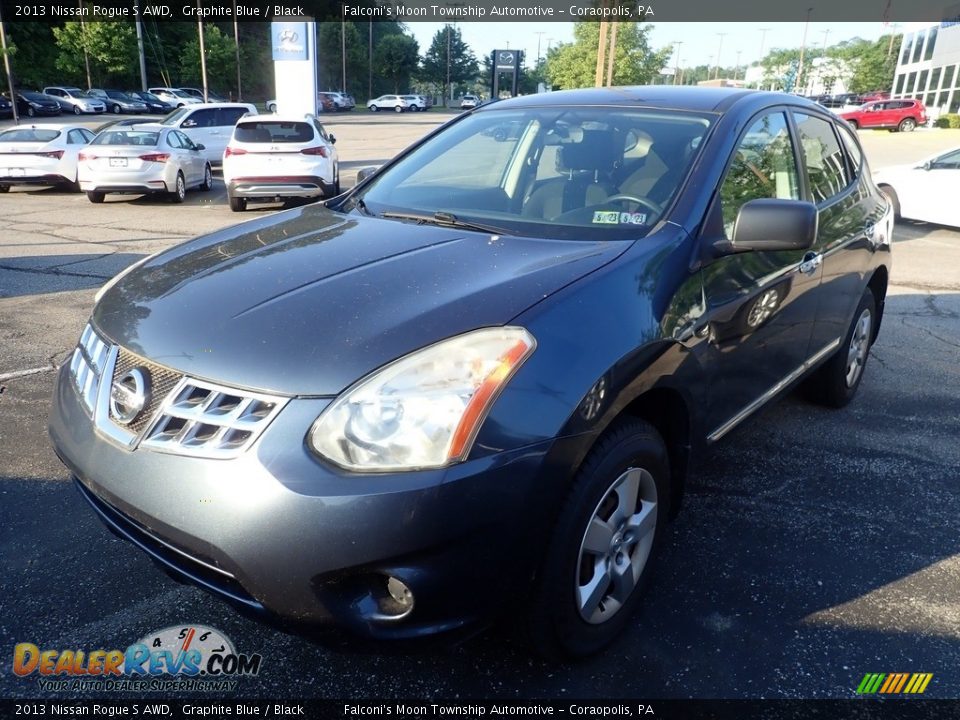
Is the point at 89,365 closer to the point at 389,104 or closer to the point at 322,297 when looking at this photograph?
the point at 322,297

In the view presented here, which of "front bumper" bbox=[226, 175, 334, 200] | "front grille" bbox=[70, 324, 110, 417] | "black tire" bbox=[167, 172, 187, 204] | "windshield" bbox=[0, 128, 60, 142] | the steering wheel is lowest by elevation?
"black tire" bbox=[167, 172, 187, 204]

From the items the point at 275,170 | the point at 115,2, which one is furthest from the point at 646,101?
the point at 115,2

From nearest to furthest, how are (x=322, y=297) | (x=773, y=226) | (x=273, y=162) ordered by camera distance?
(x=322, y=297)
(x=773, y=226)
(x=273, y=162)

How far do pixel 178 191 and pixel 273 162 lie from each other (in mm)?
2393

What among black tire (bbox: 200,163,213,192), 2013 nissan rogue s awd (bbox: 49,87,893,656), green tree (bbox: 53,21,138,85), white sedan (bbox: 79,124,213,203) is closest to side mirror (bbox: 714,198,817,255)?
2013 nissan rogue s awd (bbox: 49,87,893,656)

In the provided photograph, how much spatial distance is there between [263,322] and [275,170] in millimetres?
11157

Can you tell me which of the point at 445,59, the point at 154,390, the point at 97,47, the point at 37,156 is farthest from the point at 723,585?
the point at 445,59

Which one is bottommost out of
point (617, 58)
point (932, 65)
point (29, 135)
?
point (29, 135)

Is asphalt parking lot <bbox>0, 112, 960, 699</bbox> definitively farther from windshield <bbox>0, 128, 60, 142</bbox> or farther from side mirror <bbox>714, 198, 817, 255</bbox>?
windshield <bbox>0, 128, 60, 142</bbox>

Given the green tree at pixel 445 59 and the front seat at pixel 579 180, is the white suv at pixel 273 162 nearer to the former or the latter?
the front seat at pixel 579 180

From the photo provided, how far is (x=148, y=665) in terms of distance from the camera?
2.38m

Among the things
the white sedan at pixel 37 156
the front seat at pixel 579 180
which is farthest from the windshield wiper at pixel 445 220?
the white sedan at pixel 37 156

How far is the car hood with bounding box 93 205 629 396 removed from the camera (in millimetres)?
1942

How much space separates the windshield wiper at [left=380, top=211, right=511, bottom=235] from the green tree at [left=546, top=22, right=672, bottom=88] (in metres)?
A: 36.7
